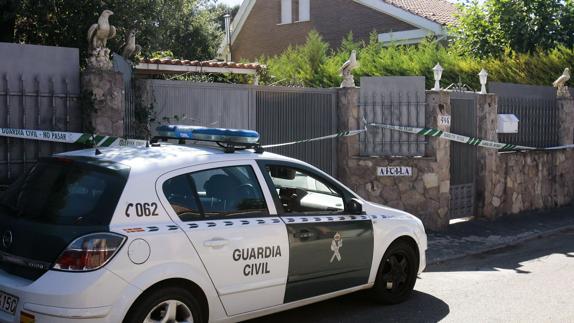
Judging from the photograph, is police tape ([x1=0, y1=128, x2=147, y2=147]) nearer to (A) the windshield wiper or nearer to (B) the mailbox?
(A) the windshield wiper

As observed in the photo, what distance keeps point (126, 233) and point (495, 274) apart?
16.6ft

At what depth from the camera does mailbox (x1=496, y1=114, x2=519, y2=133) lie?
11539mm

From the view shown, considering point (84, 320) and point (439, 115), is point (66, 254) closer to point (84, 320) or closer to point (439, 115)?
point (84, 320)

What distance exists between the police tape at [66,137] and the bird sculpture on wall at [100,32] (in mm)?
1107

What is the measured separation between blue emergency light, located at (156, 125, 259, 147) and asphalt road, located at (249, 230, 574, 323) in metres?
1.62

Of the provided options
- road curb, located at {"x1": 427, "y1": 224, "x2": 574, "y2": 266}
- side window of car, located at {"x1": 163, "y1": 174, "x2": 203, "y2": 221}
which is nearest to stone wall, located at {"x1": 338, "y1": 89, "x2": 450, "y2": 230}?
road curb, located at {"x1": 427, "y1": 224, "x2": 574, "y2": 266}

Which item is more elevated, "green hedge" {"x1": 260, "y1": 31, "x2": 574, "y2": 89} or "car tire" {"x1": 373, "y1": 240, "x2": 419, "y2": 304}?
"green hedge" {"x1": 260, "y1": 31, "x2": 574, "y2": 89}

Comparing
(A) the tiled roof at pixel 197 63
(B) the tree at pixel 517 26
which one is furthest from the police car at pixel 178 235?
(B) the tree at pixel 517 26

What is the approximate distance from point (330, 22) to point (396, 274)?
19329mm

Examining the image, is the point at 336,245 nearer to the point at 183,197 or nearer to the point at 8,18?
the point at 183,197

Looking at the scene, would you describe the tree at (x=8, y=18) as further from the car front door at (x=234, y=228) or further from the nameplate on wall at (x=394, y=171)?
the car front door at (x=234, y=228)

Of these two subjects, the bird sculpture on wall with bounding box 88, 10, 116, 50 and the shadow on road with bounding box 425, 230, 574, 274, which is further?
the shadow on road with bounding box 425, 230, 574, 274

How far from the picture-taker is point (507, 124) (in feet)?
38.0

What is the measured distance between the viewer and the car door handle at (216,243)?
177 inches
